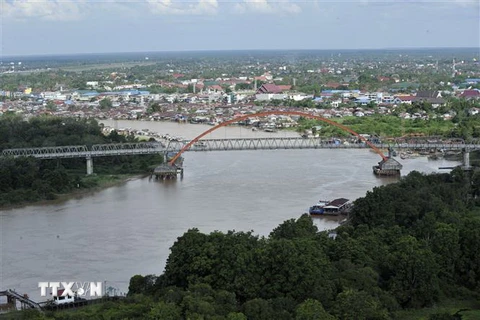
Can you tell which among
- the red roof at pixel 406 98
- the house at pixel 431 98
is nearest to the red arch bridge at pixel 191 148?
the house at pixel 431 98

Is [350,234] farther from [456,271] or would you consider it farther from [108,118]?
[108,118]

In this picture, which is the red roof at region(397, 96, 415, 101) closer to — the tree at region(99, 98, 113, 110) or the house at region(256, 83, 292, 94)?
the house at region(256, 83, 292, 94)

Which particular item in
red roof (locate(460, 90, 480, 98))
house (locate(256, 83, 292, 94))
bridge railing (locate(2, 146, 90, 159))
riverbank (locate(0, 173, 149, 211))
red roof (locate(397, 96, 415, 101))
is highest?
house (locate(256, 83, 292, 94))

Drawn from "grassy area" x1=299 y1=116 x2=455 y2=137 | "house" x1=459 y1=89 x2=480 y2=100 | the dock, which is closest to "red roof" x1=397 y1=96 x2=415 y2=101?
"house" x1=459 y1=89 x2=480 y2=100

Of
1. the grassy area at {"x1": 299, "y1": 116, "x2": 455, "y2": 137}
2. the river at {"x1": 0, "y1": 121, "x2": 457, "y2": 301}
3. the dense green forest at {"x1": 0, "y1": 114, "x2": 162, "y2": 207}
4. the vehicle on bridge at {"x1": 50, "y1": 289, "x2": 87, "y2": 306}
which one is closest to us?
the vehicle on bridge at {"x1": 50, "y1": 289, "x2": 87, "y2": 306}

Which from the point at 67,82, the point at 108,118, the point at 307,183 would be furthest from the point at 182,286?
the point at 67,82

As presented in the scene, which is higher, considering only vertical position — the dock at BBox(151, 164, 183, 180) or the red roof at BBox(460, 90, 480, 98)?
the red roof at BBox(460, 90, 480, 98)

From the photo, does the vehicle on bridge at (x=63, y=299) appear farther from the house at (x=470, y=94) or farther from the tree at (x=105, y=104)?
the house at (x=470, y=94)
